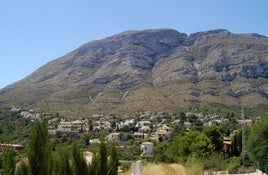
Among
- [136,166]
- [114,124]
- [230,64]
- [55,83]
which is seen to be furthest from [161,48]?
[136,166]

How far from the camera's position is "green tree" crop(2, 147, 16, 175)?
6.30 m

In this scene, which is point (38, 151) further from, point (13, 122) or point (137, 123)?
point (137, 123)

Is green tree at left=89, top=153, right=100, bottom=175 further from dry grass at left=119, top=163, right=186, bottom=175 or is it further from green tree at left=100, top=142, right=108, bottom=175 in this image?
dry grass at left=119, top=163, right=186, bottom=175

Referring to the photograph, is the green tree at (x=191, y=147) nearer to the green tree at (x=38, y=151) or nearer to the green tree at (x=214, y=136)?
the green tree at (x=214, y=136)

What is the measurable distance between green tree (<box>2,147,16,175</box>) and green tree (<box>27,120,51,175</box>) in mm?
352

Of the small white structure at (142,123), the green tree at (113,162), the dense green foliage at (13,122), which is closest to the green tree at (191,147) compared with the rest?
the dense green foliage at (13,122)

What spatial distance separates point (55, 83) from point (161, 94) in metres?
29.6

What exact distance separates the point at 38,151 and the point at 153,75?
98028mm

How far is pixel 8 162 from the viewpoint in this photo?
6.36 m

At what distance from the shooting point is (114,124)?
64375 mm

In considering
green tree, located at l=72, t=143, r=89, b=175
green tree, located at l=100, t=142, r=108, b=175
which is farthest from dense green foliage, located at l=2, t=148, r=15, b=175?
green tree, located at l=100, t=142, r=108, b=175

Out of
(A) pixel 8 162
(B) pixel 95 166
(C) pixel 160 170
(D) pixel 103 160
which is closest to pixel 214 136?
(C) pixel 160 170

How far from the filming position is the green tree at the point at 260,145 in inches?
997

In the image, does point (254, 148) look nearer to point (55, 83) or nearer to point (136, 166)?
point (136, 166)
